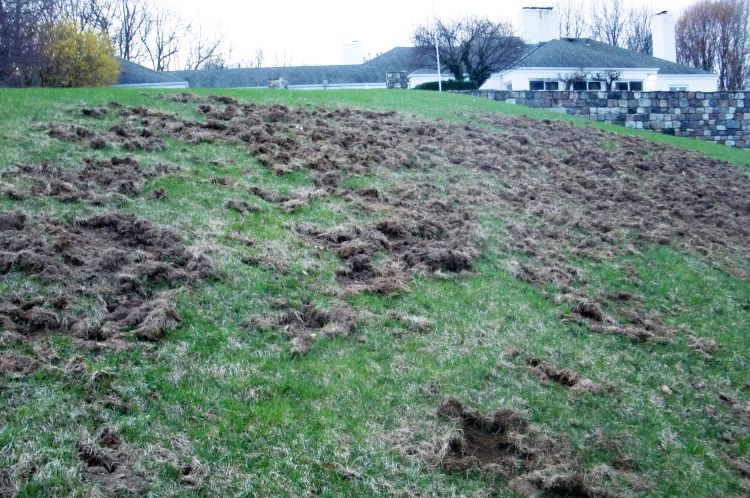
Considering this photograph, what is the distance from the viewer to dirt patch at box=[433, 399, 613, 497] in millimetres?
5027

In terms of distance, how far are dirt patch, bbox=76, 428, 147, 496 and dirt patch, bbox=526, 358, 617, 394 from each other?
12.9 feet

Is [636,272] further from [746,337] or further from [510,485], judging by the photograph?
[510,485]

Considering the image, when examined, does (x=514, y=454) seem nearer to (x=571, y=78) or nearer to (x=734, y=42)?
(x=571, y=78)

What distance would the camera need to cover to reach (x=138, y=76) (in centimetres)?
3491

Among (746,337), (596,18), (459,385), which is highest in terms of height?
(596,18)

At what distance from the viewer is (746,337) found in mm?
8938

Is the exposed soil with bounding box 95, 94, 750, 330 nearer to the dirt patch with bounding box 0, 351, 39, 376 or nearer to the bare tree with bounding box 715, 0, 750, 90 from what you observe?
the dirt patch with bounding box 0, 351, 39, 376

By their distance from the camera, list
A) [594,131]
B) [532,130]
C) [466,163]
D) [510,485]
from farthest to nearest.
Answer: [594,131]
[532,130]
[466,163]
[510,485]

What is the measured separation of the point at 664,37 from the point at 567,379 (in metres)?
45.9

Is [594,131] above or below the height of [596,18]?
below

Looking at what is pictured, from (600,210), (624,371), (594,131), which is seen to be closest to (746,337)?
(624,371)

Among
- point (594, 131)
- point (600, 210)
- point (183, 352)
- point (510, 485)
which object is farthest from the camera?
point (594, 131)

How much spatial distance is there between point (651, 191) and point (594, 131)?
5.65 metres

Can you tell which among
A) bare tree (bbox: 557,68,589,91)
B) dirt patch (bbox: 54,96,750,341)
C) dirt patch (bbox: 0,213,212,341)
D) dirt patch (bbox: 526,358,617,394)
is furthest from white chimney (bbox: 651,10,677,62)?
dirt patch (bbox: 0,213,212,341)
